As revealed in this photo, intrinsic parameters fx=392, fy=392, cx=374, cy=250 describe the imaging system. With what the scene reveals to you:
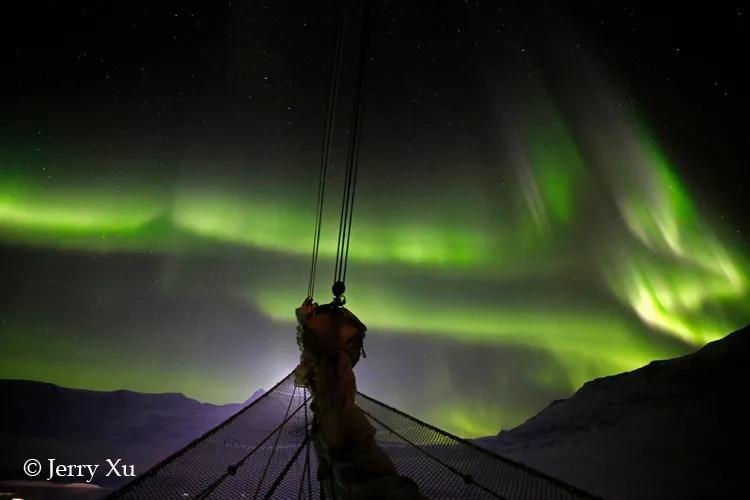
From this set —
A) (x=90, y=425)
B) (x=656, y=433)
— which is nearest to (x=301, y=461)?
(x=656, y=433)

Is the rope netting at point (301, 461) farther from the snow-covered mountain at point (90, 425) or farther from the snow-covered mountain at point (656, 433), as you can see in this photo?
the snow-covered mountain at point (90, 425)

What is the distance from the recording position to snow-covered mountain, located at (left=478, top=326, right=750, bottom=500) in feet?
53.8

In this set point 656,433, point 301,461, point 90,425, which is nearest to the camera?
point 301,461

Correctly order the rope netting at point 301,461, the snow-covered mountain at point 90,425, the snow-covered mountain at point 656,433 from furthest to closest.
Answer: the snow-covered mountain at point 90,425
the snow-covered mountain at point 656,433
the rope netting at point 301,461

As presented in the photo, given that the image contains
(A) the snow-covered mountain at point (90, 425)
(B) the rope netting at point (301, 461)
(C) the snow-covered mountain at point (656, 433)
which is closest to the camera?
(B) the rope netting at point (301, 461)

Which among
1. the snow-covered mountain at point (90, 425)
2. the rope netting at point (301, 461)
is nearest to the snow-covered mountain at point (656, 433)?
the rope netting at point (301, 461)

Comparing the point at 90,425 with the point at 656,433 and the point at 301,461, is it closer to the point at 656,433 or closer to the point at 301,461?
the point at 301,461

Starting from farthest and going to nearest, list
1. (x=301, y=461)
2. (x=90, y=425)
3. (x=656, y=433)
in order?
1. (x=90, y=425)
2. (x=656, y=433)
3. (x=301, y=461)

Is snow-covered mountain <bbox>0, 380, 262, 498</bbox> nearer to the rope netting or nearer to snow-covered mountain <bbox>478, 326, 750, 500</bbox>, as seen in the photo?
snow-covered mountain <bbox>478, 326, 750, 500</bbox>

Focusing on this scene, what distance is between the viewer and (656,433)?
2392 centimetres

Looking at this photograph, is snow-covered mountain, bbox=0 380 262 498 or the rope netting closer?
the rope netting

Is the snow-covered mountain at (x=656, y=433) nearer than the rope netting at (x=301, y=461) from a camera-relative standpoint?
No

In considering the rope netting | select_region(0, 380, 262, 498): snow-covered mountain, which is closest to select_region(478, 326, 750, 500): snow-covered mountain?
the rope netting

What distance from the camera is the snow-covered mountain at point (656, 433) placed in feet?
53.8
